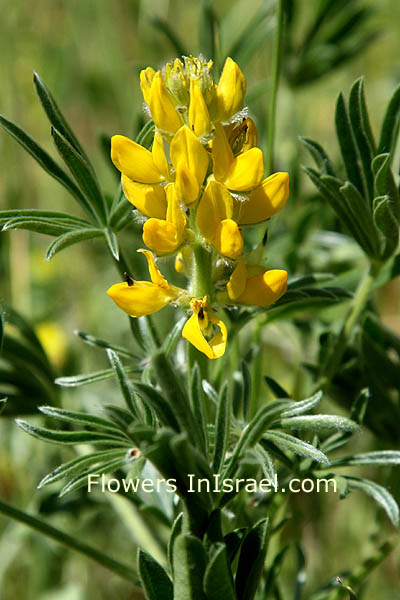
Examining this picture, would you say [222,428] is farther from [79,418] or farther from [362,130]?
[362,130]

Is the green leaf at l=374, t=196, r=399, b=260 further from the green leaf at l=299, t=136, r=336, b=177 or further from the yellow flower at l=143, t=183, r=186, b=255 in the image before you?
the yellow flower at l=143, t=183, r=186, b=255

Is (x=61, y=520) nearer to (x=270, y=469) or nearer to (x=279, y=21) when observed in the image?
(x=270, y=469)

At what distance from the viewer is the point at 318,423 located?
1034mm

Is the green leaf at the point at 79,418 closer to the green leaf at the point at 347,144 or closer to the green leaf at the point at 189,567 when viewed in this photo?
the green leaf at the point at 189,567

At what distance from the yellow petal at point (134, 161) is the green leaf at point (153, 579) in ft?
1.93

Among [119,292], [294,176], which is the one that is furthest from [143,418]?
[294,176]

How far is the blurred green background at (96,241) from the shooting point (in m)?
2.24

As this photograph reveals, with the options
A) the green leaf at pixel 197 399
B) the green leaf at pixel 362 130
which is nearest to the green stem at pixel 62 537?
the green leaf at pixel 197 399

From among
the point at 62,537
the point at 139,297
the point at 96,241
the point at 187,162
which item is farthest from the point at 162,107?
the point at 62,537

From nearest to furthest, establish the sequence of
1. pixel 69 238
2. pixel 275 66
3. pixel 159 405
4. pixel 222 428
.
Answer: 1. pixel 159 405
2. pixel 222 428
3. pixel 69 238
4. pixel 275 66

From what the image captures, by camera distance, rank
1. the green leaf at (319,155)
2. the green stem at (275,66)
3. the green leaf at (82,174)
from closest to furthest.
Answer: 1. the green leaf at (82,174)
2. the green leaf at (319,155)
3. the green stem at (275,66)

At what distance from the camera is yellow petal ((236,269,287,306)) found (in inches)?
40.8

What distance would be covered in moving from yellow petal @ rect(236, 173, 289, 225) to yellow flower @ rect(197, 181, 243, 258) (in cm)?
6

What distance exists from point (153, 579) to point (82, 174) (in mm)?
700
